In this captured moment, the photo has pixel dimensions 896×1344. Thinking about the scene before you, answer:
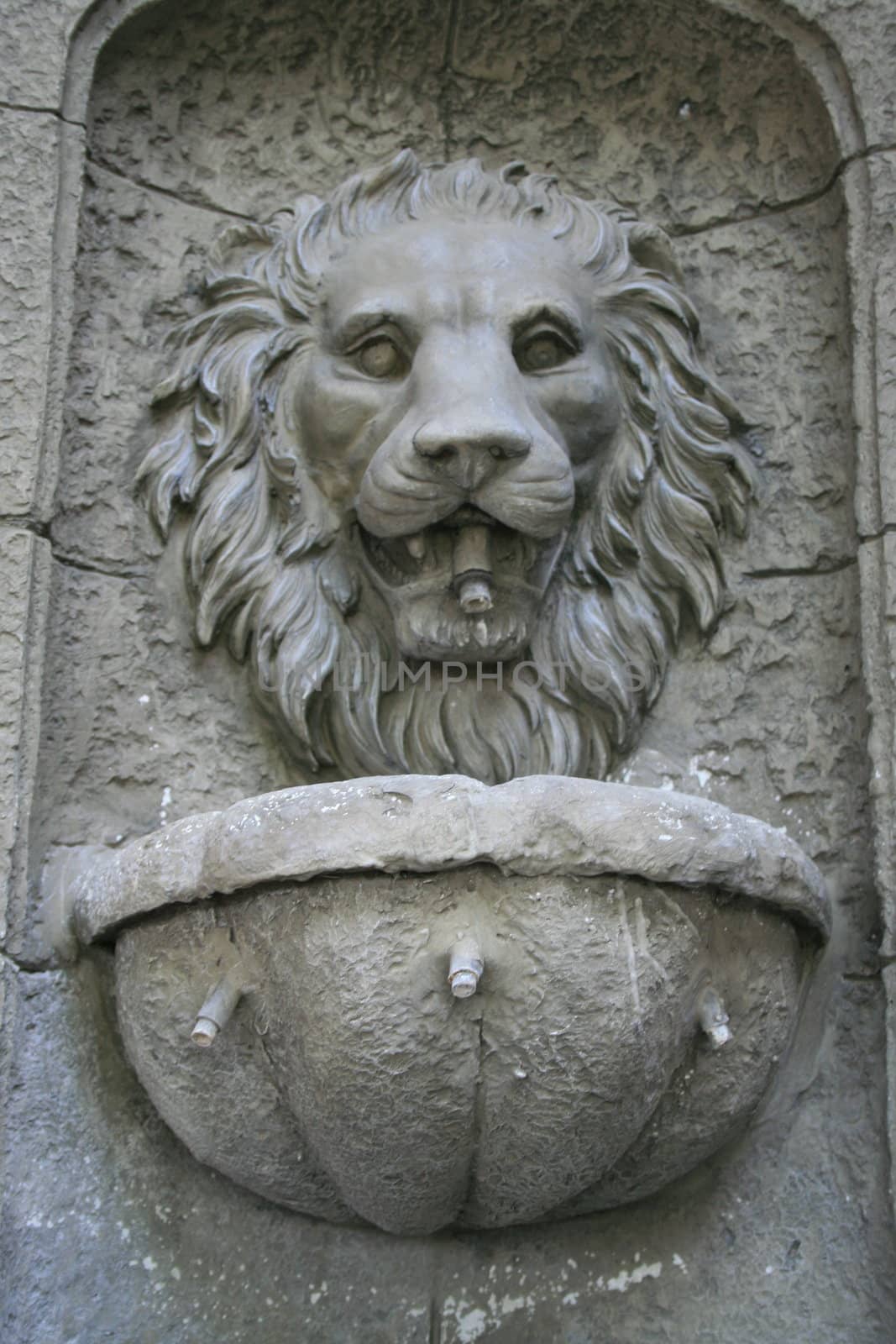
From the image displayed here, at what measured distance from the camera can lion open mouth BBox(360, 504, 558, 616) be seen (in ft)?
5.55

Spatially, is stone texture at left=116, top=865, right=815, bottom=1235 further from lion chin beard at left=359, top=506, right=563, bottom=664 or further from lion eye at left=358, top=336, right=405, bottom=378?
lion eye at left=358, top=336, right=405, bottom=378

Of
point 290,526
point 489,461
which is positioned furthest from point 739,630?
point 290,526

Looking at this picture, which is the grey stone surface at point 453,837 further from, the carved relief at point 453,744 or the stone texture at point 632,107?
the stone texture at point 632,107

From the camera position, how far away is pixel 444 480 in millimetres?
1652

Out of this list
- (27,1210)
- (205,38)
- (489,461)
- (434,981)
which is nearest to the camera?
(434,981)

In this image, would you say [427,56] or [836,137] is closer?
[836,137]

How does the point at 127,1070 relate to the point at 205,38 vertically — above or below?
below

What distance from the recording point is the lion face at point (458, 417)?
1659mm

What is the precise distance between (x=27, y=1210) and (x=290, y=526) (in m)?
0.78

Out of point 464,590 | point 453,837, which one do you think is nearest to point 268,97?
point 464,590

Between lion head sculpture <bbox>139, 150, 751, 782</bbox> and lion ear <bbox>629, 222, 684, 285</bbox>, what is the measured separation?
0.15 ft

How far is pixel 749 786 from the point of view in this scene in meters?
1.78

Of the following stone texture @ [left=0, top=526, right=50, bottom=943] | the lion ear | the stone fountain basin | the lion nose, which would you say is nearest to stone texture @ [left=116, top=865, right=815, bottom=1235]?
the stone fountain basin

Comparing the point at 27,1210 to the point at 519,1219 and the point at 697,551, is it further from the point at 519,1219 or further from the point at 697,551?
the point at 697,551
